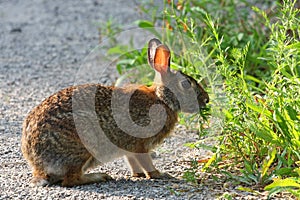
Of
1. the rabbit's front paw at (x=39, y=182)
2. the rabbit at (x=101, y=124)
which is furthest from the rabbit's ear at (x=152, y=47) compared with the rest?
the rabbit's front paw at (x=39, y=182)

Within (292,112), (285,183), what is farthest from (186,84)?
(285,183)

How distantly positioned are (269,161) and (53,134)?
4.99 ft

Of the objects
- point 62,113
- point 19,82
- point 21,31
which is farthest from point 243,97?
point 21,31

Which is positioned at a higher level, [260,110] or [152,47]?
[152,47]

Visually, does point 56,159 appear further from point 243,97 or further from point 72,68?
point 72,68

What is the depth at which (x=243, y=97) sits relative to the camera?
15.9 feet

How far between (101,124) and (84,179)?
42 centimetres

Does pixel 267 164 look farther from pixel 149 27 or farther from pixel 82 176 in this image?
pixel 149 27

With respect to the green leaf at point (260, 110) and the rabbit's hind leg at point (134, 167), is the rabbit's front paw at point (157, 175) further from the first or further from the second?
the green leaf at point (260, 110)

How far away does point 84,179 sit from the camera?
15.9ft

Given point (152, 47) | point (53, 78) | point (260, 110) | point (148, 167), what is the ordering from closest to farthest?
1. point (260, 110)
2. point (148, 167)
3. point (152, 47)
4. point (53, 78)

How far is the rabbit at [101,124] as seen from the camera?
15.5 ft

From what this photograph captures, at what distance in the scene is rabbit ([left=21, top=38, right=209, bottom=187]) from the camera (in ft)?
15.5

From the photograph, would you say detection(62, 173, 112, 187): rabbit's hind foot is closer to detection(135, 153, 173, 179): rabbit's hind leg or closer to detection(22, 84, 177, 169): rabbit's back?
detection(22, 84, 177, 169): rabbit's back
